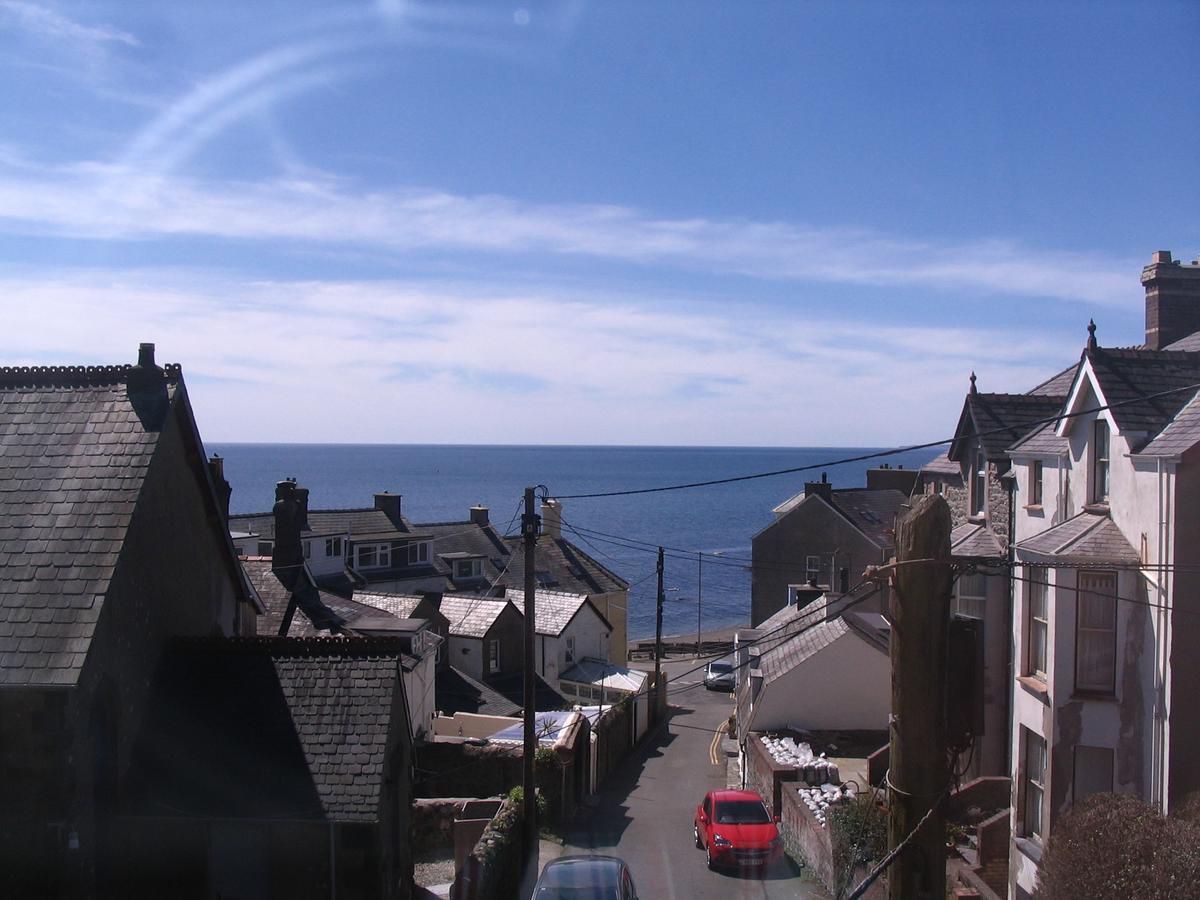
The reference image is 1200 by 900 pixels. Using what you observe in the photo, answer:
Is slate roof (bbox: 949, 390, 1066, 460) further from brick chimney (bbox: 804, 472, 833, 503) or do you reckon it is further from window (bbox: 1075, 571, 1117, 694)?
brick chimney (bbox: 804, 472, 833, 503)

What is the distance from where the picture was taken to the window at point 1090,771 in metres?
17.2

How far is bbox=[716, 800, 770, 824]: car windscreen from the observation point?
79.2ft

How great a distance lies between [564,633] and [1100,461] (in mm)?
35172

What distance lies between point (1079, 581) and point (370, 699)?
11572 millimetres

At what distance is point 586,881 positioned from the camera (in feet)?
56.9

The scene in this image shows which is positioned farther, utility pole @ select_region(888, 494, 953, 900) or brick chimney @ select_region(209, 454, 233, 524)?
brick chimney @ select_region(209, 454, 233, 524)

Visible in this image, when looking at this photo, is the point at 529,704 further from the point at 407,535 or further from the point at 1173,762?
the point at 407,535

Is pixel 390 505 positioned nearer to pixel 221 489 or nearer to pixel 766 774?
pixel 766 774

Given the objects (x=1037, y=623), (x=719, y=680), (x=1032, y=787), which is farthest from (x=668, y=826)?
(x=719, y=680)

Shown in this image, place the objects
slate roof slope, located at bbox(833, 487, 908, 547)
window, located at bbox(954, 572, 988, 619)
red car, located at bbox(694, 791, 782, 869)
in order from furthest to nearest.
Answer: slate roof slope, located at bbox(833, 487, 908, 547)
window, located at bbox(954, 572, 988, 619)
red car, located at bbox(694, 791, 782, 869)

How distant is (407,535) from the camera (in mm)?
58594

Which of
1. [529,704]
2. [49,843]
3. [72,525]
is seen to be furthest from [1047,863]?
[72,525]

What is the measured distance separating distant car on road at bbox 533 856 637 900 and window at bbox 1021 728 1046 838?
23.5 ft

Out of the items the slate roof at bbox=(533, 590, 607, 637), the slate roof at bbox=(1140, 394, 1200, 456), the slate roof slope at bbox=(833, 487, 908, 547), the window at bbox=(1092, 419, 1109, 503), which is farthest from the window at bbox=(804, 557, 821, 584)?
the slate roof at bbox=(1140, 394, 1200, 456)
